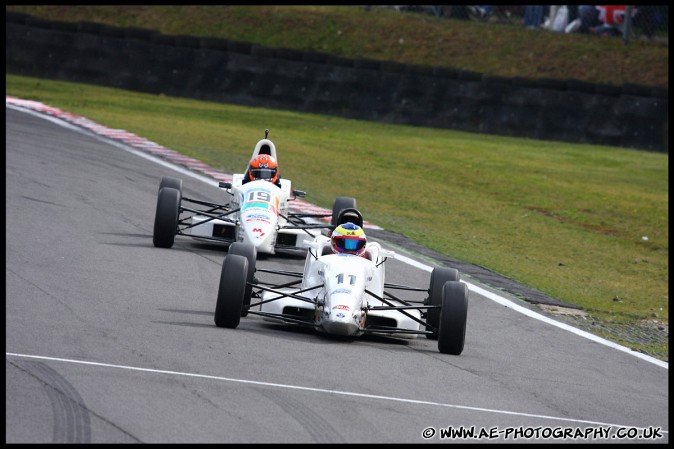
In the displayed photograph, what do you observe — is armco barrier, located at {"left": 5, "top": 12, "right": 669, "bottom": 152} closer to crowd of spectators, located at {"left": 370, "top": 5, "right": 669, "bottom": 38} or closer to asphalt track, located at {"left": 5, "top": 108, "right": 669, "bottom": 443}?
crowd of spectators, located at {"left": 370, "top": 5, "right": 669, "bottom": 38}

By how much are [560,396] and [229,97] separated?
79.3 feet

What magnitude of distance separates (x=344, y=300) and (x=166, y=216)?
4399 mm

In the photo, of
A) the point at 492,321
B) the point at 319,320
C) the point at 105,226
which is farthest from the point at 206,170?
the point at 319,320

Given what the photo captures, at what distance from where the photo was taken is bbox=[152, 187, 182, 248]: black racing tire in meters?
14.0

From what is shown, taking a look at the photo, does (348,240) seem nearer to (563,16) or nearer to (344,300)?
(344,300)

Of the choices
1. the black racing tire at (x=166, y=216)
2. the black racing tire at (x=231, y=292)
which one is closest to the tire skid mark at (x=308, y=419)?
the black racing tire at (x=231, y=292)

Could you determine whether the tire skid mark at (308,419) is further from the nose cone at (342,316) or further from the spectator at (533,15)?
the spectator at (533,15)

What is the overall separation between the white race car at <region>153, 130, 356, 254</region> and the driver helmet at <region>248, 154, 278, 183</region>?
200mm

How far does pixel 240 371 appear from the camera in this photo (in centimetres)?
859

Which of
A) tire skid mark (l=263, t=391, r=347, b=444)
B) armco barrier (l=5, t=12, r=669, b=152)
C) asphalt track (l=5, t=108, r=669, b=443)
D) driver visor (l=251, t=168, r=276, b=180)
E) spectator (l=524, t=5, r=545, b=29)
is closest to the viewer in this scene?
tire skid mark (l=263, t=391, r=347, b=444)

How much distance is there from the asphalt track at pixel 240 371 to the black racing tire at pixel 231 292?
0.36ft

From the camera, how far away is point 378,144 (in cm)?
2816

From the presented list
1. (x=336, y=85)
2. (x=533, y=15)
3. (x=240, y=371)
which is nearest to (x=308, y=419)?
(x=240, y=371)

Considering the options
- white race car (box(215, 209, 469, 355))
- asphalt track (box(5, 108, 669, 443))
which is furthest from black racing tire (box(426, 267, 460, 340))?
asphalt track (box(5, 108, 669, 443))
